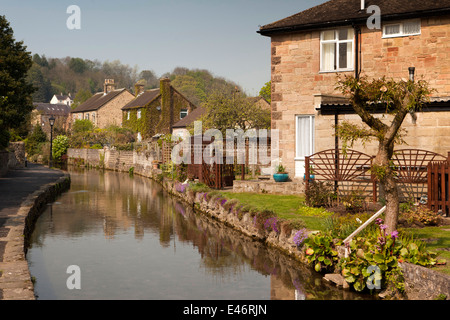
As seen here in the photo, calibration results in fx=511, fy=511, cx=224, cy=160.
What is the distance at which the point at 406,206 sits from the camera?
13734 millimetres

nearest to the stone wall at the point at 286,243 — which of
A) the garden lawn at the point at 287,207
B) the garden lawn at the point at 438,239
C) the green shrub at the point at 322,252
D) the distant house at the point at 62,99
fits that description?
the garden lawn at the point at 438,239

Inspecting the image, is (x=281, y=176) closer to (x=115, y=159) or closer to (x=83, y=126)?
(x=115, y=159)

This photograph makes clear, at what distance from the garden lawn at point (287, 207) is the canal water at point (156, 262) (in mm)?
1137

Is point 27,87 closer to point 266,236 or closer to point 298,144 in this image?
point 298,144

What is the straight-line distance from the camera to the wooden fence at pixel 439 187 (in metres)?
13.1

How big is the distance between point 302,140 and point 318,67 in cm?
302

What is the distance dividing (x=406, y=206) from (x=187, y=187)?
11979mm

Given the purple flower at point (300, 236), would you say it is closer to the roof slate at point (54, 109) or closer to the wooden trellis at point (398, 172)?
the wooden trellis at point (398, 172)

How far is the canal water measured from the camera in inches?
388

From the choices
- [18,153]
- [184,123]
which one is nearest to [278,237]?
[18,153]

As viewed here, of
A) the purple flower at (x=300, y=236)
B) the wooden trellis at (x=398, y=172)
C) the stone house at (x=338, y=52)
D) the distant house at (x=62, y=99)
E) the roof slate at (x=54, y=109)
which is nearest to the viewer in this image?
the purple flower at (x=300, y=236)

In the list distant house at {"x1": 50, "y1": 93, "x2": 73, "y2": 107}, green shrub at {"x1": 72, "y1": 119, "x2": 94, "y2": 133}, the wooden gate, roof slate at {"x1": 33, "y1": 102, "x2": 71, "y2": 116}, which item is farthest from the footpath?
distant house at {"x1": 50, "y1": 93, "x2": 73, "y2": 107}

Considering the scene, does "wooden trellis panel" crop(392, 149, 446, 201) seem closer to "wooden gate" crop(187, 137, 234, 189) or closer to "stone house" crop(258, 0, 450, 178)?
"stone house" crop(258, 0, 450, 178)

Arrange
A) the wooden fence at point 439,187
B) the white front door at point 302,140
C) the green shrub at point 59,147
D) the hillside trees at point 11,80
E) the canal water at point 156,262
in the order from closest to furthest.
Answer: the canal water at point 156,262
the wooden fence at point 439,187
the white front door at point 302,140
the hillside trees at point 11,80
the green shrub at point 59,147
